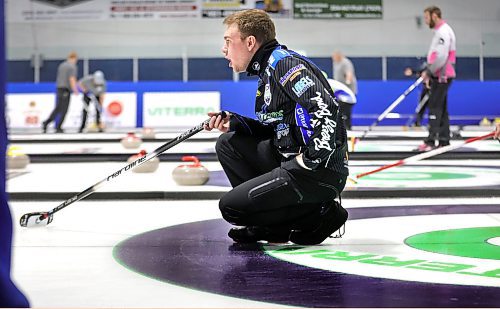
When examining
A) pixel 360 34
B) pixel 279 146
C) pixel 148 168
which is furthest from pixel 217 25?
pixel 279 146

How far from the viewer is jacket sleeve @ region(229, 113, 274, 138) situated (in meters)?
3.31

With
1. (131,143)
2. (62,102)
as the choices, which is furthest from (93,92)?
(131,143)

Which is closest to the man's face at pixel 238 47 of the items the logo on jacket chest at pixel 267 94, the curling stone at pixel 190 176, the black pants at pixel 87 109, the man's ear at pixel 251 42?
the man's ear at pixel 251 42

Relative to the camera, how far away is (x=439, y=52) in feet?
28.0

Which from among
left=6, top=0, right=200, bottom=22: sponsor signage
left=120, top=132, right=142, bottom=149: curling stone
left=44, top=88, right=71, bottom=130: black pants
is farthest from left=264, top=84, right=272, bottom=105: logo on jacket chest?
left=6, top=0, right=200, bottom=22: sponsor signage

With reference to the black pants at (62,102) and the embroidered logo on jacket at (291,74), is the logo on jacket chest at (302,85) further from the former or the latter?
the black pants at (62,102)

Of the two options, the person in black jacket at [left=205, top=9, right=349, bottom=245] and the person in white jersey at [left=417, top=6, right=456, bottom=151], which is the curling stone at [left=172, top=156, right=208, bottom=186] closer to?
the person in black jacket at [left=205, top=9, right=349, bottom=245]

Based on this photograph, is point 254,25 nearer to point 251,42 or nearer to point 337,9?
point 251,42

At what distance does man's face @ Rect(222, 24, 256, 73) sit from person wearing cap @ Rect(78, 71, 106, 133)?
11.9 meters

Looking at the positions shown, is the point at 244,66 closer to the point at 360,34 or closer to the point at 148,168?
the point at 148,168

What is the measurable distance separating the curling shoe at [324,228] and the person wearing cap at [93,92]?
12.0 meters

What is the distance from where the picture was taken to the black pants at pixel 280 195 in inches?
118

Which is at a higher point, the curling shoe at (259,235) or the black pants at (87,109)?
the curling shoe at (259,235)

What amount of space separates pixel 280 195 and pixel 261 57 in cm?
53
